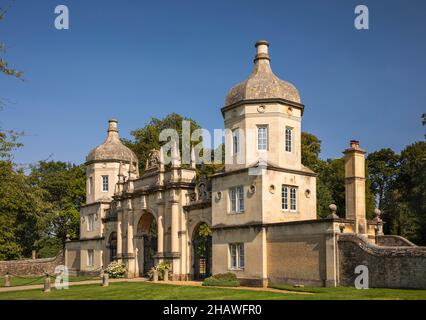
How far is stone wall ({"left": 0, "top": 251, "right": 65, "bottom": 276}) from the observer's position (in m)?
52.9

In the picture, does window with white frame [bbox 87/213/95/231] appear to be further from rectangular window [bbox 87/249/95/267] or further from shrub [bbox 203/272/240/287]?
shrub [bbox 203/272/240/287]

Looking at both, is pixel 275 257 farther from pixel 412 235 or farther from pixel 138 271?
pixel 412 235

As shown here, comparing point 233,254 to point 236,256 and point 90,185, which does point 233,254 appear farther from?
point 90,185

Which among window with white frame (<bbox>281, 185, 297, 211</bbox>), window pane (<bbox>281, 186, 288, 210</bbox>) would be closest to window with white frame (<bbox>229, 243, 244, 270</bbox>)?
window pane (<bbox>281, 186, 288, 210</bbox>)

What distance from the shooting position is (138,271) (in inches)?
1650

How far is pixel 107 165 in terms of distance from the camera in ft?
163

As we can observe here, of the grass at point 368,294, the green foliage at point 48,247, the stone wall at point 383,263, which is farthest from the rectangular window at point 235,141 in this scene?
the green foliage at point 48,247

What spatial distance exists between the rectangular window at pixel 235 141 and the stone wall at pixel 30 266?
1225 inches

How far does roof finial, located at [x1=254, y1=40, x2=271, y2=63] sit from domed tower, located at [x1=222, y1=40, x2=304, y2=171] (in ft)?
4.42

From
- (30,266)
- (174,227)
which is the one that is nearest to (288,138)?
(174,227)

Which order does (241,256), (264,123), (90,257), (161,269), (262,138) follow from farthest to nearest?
(90,257) → (161,269) → (262,138) → (264,123) → (241,256)

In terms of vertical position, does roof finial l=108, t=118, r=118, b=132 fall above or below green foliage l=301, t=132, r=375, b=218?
above

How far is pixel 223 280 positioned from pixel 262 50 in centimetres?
1423

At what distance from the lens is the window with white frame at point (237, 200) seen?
30609 millimetres
